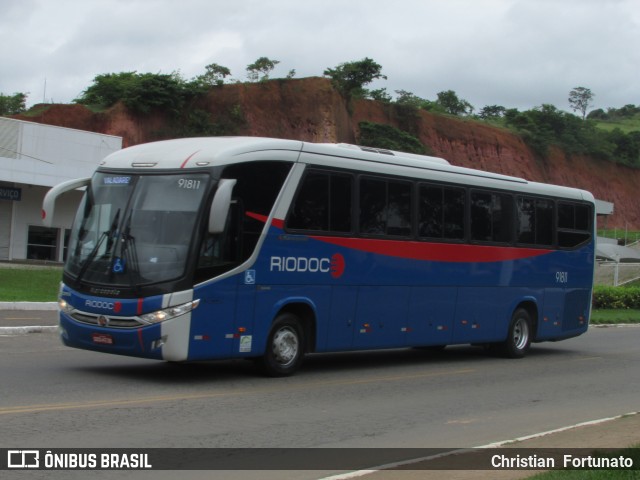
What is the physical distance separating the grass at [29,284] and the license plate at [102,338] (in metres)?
13.4

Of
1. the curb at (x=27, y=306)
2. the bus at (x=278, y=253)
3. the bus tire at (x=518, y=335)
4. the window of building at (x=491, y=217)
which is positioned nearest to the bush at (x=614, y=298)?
the bus tire at (x=518, y=335)

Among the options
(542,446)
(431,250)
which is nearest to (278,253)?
(431,250)

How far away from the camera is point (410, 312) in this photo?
15203mm

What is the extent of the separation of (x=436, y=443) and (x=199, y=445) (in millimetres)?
2456

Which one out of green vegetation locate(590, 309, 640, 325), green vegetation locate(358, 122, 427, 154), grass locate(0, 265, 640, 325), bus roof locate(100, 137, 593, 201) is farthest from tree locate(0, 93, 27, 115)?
bus roof locate(100, 137, 593, 201)

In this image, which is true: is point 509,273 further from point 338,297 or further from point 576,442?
point 576,442

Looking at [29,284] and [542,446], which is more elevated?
[29,284]

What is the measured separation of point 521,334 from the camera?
725 inches

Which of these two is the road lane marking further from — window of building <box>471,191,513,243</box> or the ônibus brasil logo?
window of building <box>471,191,513,243</box>

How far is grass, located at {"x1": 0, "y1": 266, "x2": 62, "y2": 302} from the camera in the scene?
2502 cm

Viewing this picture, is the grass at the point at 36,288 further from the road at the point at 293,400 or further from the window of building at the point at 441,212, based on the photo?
the window of building at the point at 441,212

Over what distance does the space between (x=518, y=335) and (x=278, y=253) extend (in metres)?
7.69

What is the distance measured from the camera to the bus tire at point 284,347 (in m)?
12.7

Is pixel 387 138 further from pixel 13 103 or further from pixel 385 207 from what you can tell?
pixel 385 207
